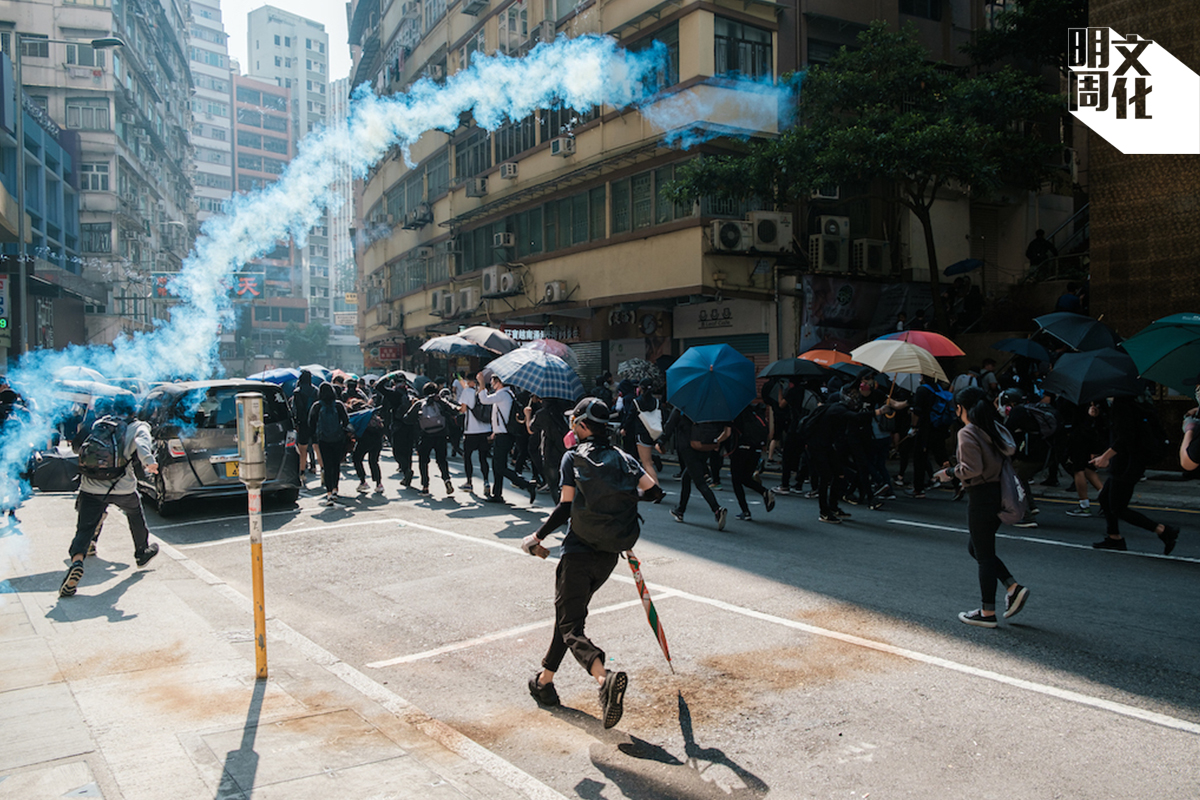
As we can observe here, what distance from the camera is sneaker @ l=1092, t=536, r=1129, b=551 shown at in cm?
853

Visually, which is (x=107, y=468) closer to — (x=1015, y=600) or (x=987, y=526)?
(x=987, y=526)

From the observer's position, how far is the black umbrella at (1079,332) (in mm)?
10930

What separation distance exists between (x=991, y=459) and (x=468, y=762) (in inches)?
167

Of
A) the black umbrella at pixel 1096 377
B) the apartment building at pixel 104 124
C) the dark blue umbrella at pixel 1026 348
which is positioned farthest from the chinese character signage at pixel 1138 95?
the apartment building at pixel 104 124

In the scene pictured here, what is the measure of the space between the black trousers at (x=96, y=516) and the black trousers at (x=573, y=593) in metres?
4.96

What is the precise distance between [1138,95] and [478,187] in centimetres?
1892

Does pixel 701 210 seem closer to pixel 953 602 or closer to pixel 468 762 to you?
pixel 953 602

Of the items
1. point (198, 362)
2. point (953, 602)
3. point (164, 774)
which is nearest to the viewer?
point (164, 774)

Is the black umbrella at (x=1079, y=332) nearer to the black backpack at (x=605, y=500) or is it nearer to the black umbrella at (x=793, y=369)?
the black umbrella at (x=793, y=369)

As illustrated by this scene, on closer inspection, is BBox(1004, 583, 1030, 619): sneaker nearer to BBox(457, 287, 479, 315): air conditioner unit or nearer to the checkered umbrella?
the checkered umbrella

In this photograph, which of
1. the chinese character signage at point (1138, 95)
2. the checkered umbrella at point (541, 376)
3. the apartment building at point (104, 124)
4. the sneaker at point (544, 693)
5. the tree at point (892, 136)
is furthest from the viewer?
the apartment building at point (104, 124)

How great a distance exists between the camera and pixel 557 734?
4.66m

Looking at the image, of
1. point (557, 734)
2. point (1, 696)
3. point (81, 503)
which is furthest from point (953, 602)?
point (81, 503)

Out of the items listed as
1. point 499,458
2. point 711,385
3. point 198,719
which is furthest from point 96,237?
point 198,719
